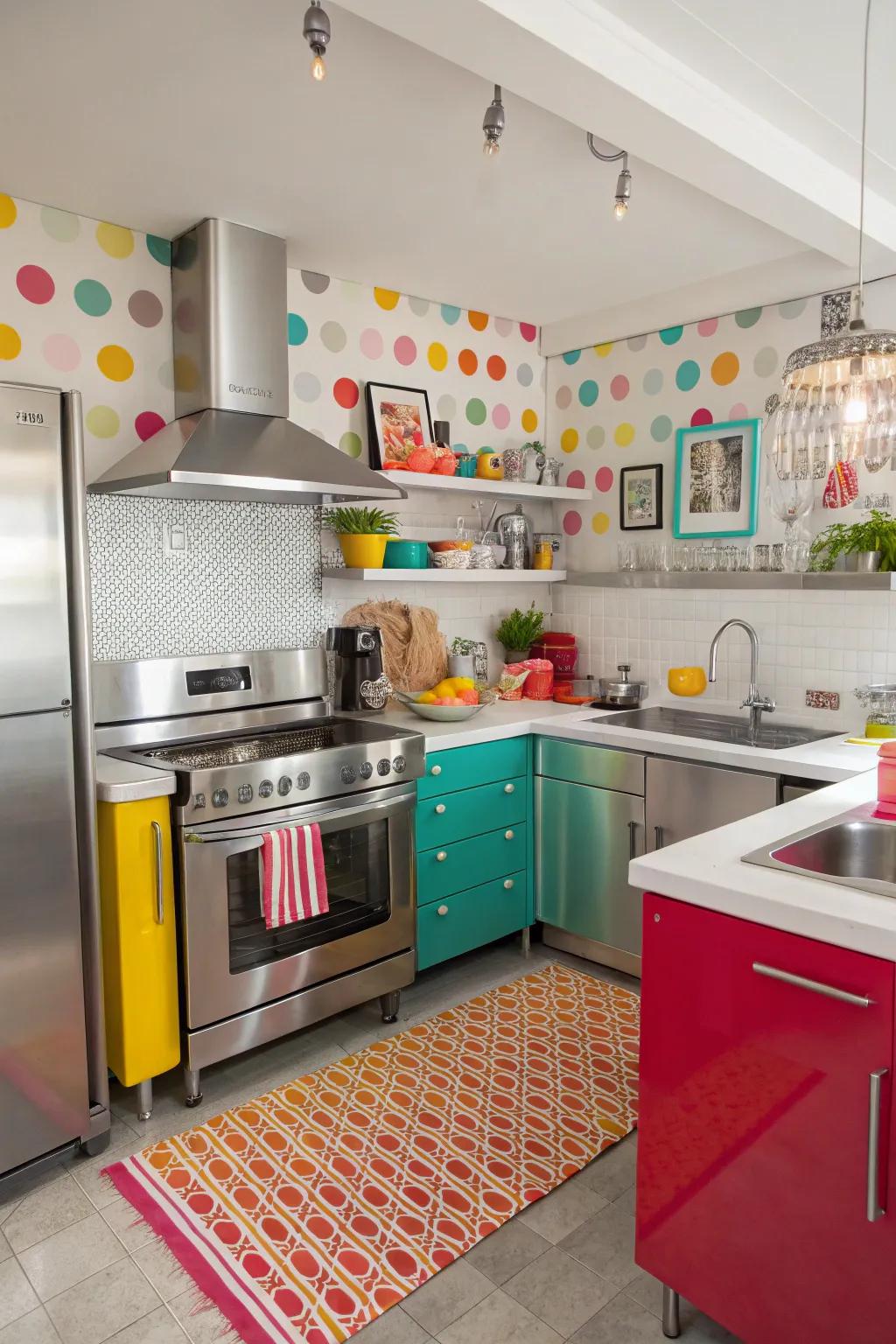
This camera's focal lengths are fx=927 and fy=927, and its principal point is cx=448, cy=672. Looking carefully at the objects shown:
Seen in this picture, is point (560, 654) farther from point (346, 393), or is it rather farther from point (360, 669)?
point (346, 393)

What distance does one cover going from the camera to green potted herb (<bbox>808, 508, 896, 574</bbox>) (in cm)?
315

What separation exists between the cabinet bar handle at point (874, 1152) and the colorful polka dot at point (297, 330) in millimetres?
3029

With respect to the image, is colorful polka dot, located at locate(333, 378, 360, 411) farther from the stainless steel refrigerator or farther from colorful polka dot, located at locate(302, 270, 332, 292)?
the stainless steel refrigerator

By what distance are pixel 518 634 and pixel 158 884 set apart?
2.18 metres

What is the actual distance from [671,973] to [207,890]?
1.37m

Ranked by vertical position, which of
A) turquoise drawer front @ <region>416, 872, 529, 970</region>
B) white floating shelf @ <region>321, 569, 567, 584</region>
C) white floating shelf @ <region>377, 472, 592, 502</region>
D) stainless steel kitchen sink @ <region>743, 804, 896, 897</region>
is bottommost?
turquoise drawer front @ <region>416, 872, 529, 970</region>

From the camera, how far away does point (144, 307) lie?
3.08 metres

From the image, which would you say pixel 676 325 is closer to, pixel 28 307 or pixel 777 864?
pixel 28 307

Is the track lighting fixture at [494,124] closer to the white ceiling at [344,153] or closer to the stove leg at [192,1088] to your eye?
the white ceiling at [344,153]

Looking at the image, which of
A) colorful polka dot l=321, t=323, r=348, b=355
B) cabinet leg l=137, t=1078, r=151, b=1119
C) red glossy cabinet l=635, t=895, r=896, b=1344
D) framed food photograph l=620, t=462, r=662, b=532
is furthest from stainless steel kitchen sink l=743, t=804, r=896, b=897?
colorful polka dot l=321, t=323, r=348, b=355

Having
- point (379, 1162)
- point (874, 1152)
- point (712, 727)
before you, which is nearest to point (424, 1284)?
point (379, 1162)

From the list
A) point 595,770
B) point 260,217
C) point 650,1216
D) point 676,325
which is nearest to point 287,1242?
point 650,1216

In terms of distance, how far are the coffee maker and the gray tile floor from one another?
1609 mm

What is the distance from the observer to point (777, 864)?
1703 mm
